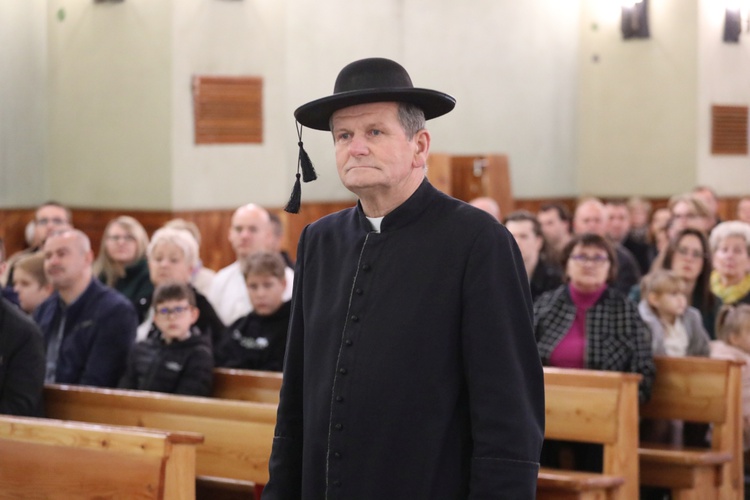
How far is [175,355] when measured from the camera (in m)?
5.23

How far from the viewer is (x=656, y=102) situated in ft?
43.2

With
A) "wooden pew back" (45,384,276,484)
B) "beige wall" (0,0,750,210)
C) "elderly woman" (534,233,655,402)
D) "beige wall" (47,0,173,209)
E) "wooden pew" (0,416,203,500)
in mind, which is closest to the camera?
"wooden pew" (0,416,203,500)

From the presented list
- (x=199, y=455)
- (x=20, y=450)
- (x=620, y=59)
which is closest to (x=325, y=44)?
(x=620, y=59)

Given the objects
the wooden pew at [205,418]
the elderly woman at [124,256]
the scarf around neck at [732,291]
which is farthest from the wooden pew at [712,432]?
the elderly woman at [124,256]

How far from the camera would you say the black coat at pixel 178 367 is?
521 centimetres

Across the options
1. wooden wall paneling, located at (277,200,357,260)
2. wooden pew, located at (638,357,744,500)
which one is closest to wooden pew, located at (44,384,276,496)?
wooden pew, located at (638,357,744,500)

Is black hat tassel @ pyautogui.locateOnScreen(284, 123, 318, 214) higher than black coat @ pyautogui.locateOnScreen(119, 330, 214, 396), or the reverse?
black hat tassel @ pyautogui.locateOnScreen(284, 123, 318, 214)

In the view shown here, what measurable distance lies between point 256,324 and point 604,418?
5.70 ft

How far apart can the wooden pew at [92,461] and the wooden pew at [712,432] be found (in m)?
2.51

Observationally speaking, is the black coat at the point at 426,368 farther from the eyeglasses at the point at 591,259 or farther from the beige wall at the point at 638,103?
the beige wall at the point at 638,103

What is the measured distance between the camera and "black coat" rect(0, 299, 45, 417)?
4.42m

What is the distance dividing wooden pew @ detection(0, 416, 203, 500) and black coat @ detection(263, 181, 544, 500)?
1.17 metres

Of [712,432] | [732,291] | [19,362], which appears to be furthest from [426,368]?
[732,291]

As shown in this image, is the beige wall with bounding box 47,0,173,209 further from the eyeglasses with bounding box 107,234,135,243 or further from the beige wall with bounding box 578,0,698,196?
the beige wall with bounding box 578,0,698,196
